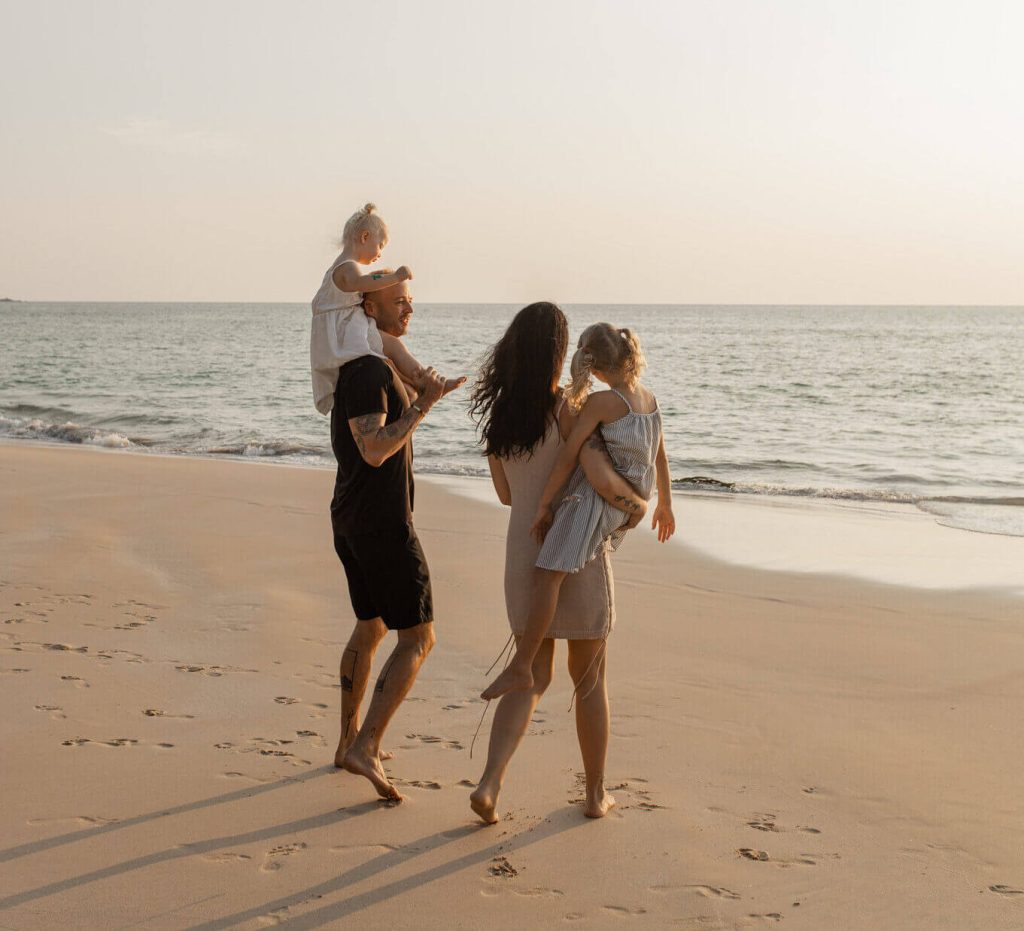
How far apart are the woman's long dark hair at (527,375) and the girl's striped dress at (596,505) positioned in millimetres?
207

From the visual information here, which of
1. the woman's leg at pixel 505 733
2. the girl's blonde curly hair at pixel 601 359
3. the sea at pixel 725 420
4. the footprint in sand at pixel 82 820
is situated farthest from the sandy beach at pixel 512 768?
the sea at pixel 725 420

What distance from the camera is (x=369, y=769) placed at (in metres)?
3.84

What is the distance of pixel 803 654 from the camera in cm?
606

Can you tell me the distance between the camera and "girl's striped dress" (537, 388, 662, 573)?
11.8 feet

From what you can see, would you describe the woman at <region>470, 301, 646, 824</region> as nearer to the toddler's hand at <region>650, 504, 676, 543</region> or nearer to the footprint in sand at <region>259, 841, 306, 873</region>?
the toddler's hand at <region>650, 504, 676, 543</region>

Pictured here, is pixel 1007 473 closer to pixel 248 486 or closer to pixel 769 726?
pixel 248 486

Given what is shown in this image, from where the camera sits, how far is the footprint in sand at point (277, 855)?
11.1 ft

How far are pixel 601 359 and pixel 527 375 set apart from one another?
25 cm

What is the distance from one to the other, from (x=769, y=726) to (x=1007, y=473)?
13484 mm

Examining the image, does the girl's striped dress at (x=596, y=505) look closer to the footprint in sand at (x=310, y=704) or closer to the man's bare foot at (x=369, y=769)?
the man's bare foot at (x=369, y=769)

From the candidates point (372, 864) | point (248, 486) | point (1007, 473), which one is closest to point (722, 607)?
point (372, 864)

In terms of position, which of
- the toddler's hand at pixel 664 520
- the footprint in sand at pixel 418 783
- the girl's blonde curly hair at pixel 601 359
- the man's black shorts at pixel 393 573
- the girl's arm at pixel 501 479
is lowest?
the footprint in sand at pixel 418 783

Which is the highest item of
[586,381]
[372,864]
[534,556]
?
[586,381]

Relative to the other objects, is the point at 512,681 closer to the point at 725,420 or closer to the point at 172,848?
the point at 172,848
